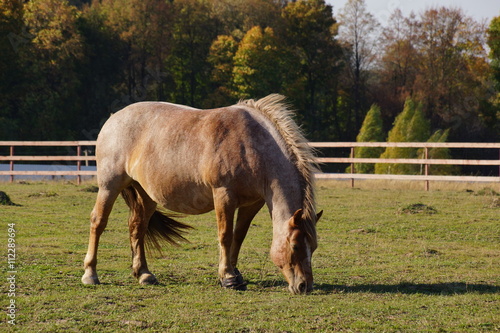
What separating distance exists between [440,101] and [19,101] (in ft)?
89.7

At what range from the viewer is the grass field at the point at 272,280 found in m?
4.66

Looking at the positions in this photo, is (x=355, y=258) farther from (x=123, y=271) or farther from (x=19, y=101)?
(x=19, y=101)

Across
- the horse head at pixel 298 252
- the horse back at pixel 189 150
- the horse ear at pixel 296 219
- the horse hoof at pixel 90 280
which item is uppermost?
the horse back at pixel 189 150

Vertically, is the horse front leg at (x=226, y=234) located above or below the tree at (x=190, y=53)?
below

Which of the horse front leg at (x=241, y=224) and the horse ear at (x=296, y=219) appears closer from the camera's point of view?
the horse ear at (x=296, y=219)

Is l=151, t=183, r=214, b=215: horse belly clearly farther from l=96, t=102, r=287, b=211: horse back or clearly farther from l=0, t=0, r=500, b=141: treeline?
l=0, t=0, r=500, b=141: treeline

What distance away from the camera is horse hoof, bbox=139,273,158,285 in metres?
6.16

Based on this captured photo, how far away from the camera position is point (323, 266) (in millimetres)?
7180

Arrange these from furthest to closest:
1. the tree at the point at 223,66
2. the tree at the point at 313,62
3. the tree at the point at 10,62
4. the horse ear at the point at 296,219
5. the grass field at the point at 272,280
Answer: the tree at the point at 313,62, the tree at the point at 223,66, the tree at the point at 10,62, the horse ear at the point at 296,219, the grass field at the point at 272,280

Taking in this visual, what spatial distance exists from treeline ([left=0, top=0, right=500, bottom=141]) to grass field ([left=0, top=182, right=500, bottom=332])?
2861 centimetres

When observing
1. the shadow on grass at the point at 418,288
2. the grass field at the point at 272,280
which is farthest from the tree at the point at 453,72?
the shadow on grass at the point at 418,288

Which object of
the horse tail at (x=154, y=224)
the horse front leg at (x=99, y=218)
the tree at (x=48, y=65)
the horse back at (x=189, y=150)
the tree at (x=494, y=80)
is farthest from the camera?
the tree at (x=48, y=65)

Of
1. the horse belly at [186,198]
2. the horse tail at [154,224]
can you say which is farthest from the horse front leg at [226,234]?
the horse tail at [154,224]

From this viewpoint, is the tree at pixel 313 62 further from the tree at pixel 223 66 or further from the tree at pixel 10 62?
the tree at pixel 10 62
